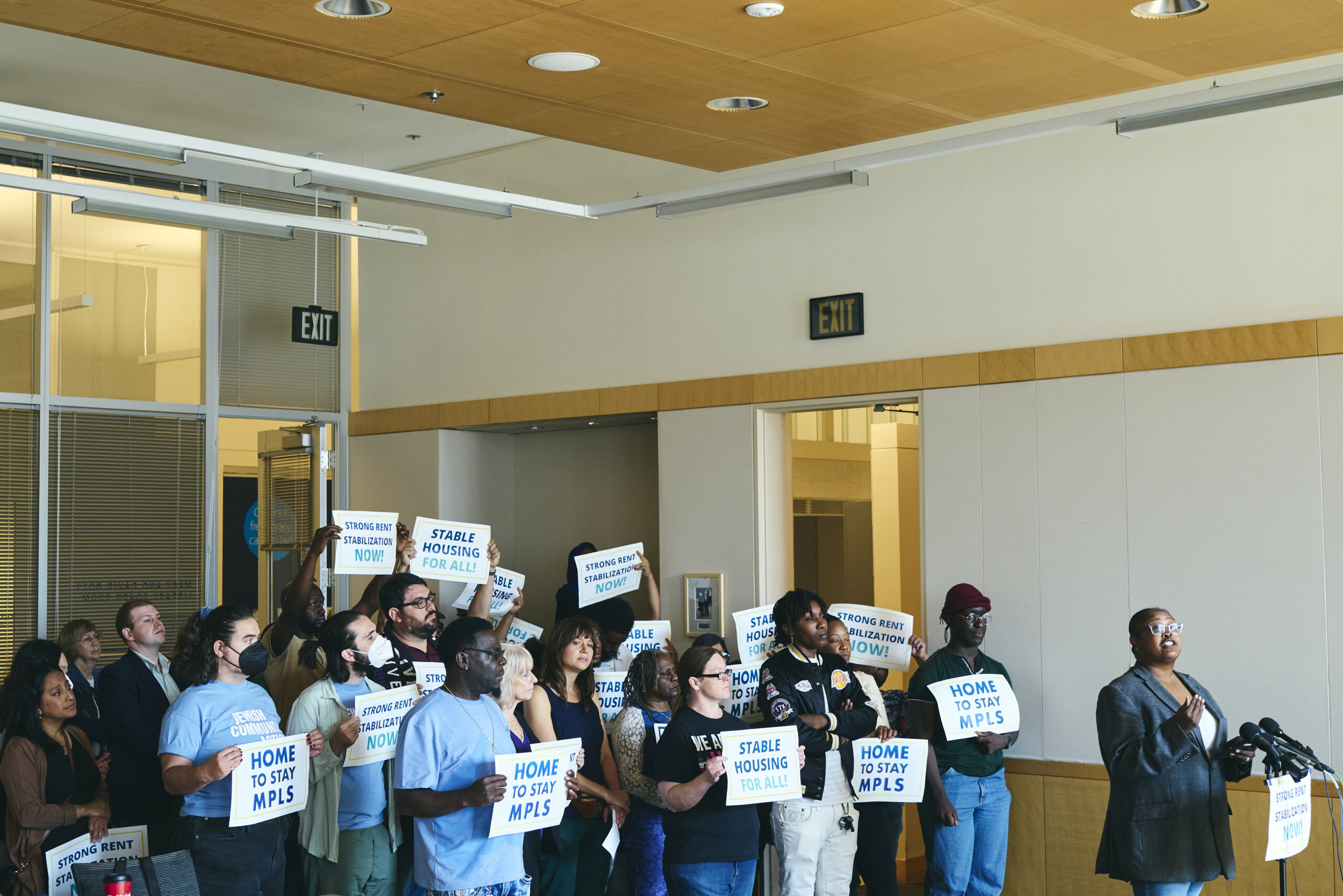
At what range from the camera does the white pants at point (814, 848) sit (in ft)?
18.8

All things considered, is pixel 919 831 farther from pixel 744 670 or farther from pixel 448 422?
pixel 448 422

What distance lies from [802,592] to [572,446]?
367cm

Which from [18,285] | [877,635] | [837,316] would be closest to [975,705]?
[877,635]

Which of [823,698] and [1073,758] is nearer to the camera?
[823,698]

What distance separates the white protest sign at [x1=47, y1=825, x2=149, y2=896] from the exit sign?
430 cm

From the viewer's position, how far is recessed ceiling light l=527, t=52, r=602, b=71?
5090 mm

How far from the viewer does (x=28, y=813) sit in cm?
547

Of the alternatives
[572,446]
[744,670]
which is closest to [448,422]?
[572,446]

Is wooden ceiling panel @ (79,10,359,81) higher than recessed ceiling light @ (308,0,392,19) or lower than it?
higher

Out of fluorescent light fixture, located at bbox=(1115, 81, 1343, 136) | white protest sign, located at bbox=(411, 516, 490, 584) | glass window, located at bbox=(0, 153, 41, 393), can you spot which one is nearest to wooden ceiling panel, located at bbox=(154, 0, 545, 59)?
fluorescent light fixture, located at bbox=(1115, 81, 1343, 136)

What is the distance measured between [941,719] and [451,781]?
8.76ft

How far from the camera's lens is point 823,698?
231 inches

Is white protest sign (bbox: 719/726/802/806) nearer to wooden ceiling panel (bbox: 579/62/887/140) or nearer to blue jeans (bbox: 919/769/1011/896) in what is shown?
blue jeans (bbox: 919/769/1011/896)

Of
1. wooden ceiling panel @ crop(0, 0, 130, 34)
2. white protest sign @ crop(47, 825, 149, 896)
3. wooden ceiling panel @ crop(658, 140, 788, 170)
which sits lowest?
white protest sign @ crop(47, 825, 149, 896)
